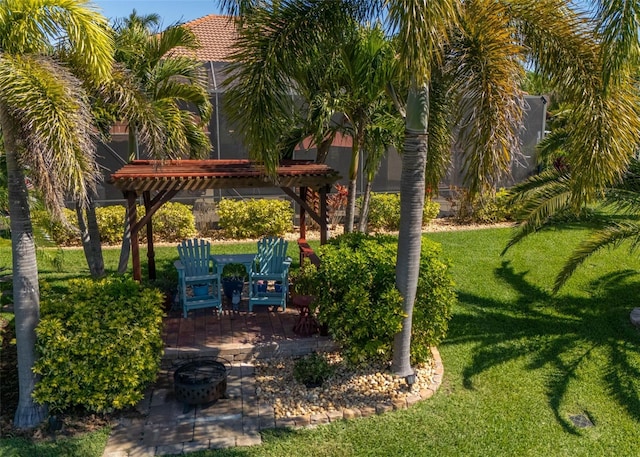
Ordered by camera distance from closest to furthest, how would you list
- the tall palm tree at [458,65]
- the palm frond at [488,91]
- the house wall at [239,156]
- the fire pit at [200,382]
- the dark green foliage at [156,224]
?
the tall palm tree at [458,65], the palm frond at [488,91], the fire pit at [200,382], the dark green foliage at [156,224], the house wall at [239,156]

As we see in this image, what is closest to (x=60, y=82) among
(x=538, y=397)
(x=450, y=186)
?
(x=538, y=397)

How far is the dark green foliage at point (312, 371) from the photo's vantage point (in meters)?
6.00

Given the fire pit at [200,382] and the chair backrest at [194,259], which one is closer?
the fire pit at [200,382]

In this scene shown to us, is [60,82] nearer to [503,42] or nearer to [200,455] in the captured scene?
[200,455]

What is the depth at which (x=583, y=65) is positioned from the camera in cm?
504

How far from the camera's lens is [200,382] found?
5570 mm

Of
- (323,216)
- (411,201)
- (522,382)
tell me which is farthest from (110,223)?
(522,382)

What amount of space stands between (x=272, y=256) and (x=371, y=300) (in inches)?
90.8

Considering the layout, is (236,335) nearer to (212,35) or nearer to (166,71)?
(166,71)

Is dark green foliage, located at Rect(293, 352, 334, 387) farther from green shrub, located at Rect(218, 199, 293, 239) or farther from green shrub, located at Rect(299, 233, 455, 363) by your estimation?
green shrub, located at Rect(218, 199, 293, 239)

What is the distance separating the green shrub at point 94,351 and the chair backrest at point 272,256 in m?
2.54

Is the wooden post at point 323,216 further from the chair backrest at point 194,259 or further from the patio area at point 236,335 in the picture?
the chair backrest at point 194,259

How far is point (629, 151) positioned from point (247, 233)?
8.86m

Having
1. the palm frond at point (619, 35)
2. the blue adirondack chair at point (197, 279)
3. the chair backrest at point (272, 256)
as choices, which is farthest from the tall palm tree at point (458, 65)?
the blue adirondack chair at point (197, 279)
